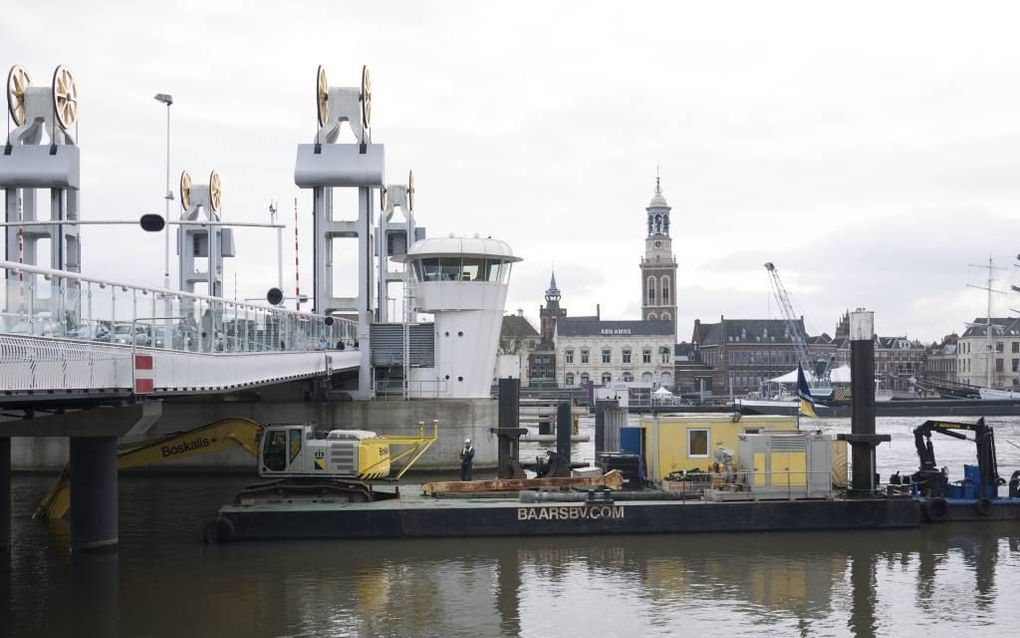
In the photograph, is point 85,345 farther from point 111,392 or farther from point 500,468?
point 500,468

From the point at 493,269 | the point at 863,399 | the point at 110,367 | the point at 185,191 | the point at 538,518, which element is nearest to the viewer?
the point at 110,367

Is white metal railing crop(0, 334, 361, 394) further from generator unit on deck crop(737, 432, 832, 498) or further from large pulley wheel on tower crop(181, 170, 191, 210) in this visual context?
large pulley wheel on tower crop(181, 170, 191, 210)

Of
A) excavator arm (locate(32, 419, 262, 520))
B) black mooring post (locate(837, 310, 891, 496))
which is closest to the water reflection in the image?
black mooring post (locate(837, 310, 891, 496))

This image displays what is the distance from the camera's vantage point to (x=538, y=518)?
40.3 m

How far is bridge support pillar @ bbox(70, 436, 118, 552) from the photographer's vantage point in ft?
117

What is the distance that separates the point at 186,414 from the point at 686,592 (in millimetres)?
39527

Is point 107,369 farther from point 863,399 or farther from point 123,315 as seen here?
point 863,399

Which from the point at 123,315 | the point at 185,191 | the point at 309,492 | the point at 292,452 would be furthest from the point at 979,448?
the point at 185,191

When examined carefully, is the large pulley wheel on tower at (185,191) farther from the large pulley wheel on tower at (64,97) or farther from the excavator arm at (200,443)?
the excavator arm at (200,443)

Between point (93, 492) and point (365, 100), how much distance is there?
40.5 meters

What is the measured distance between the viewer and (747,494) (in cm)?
4091

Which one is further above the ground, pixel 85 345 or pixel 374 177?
pixel 374 177

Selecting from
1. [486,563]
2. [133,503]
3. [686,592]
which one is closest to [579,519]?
[486,563]

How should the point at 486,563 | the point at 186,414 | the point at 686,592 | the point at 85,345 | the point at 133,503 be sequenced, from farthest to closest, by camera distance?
the point at 186,414
the point at 133,503
the point at 486,563
the point at 686,592
the point at 85,345
